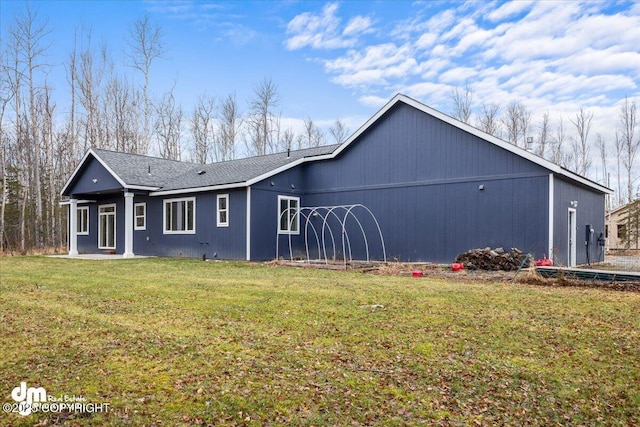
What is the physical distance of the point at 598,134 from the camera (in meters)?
40.4

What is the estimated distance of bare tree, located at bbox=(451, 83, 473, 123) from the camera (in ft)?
118

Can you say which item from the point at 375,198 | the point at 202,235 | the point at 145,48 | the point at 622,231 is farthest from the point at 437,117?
the point at 145,48

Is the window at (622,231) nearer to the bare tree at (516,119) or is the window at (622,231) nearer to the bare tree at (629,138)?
the bare tree at (629,138)

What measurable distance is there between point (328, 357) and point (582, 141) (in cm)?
4252

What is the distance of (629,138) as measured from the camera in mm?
38031

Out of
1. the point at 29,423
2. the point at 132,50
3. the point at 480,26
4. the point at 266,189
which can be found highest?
the point at 132,50

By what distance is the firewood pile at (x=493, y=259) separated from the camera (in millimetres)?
12898

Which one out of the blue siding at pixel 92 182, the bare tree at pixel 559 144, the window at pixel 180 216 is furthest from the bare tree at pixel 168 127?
the bare tree at pixel 559 144

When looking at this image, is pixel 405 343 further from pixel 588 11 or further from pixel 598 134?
pixel 598 134

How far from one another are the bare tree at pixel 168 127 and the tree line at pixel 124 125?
8cm

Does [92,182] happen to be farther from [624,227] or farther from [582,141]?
[582,141]

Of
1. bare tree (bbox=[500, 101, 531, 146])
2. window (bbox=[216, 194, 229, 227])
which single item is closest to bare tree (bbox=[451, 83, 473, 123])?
bare tree (bbox=[500, 101, 531, 146])

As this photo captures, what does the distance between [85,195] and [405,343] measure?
21.3 m

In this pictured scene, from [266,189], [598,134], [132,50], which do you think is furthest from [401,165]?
[598,134]
